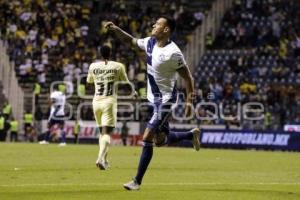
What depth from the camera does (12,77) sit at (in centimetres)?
4238

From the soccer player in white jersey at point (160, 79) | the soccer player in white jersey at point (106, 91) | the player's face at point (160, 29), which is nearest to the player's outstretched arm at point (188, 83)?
the soccer player in white jersey at point (160, 79)

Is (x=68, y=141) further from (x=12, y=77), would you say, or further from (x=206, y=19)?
(x=206, y=19)

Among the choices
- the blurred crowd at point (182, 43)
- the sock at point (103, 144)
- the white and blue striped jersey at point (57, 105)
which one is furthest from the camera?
the blurred crowd at point (182, 43)

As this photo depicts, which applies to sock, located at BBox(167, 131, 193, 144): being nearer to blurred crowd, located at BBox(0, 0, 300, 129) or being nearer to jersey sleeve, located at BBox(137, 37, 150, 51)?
jersey sleeve, located at BBox(137, 37, 150, 51)

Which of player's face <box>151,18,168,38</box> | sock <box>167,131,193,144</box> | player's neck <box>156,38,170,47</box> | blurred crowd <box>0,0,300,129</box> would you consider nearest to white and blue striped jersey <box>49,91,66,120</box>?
blurred crowd <box>0,0,300,129</box>

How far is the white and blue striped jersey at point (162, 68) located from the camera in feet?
43.7

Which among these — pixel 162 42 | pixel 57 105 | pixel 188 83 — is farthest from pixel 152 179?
pixel 57 105

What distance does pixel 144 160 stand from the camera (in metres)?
13.0

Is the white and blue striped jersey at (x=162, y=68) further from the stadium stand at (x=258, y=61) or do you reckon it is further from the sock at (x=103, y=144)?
the stadium stand at (x=258, y=61)

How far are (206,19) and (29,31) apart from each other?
10060mm

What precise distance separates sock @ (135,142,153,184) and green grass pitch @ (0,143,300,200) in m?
0.28

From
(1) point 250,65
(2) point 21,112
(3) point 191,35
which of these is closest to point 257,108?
(1) point 250,65

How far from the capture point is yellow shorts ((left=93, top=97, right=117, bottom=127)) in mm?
18859

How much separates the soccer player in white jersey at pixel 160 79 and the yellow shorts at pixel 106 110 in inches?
206
